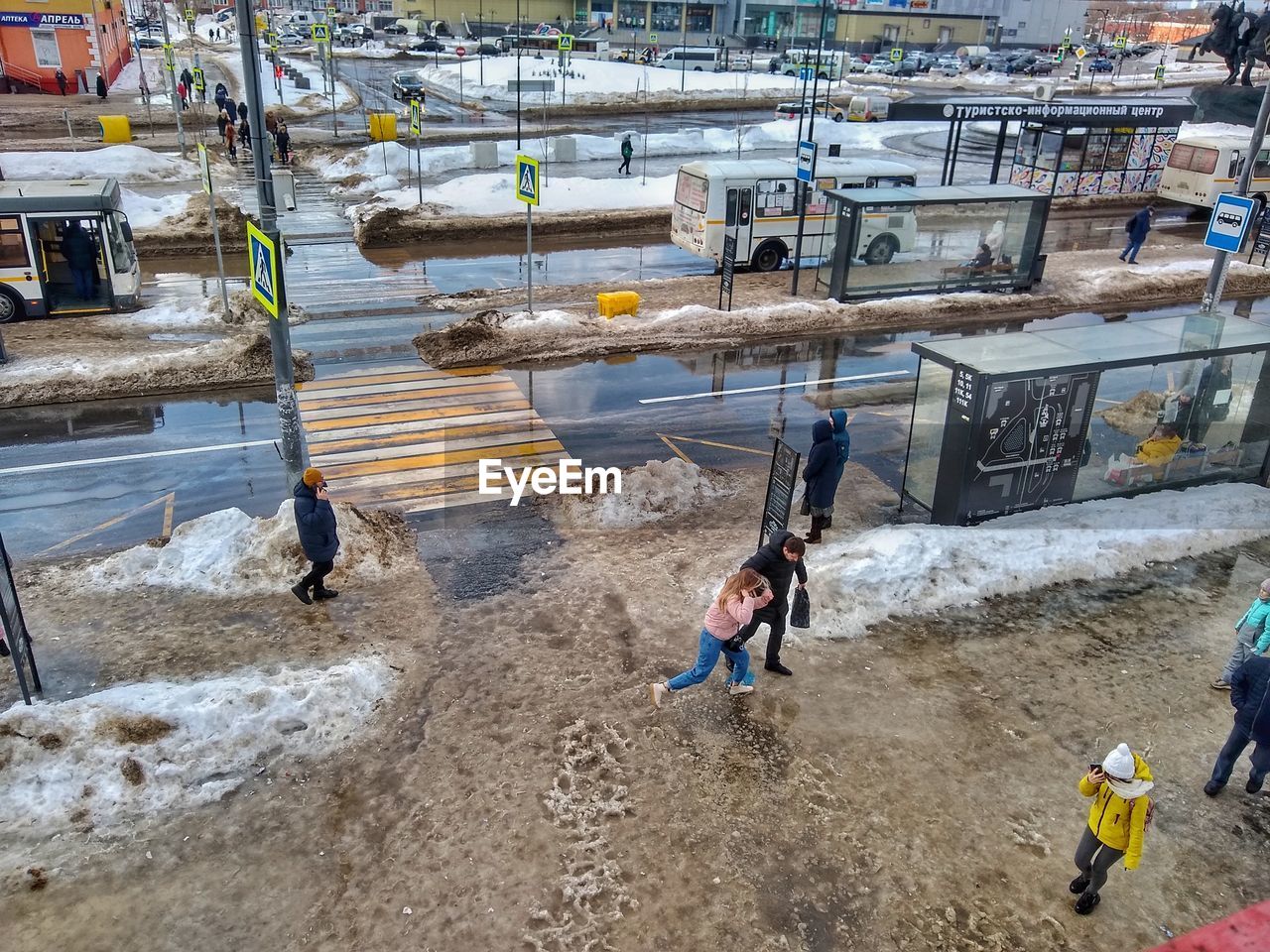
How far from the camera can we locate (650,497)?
12570 millimetres

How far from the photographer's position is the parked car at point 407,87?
52.6 metres

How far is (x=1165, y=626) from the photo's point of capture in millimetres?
10086

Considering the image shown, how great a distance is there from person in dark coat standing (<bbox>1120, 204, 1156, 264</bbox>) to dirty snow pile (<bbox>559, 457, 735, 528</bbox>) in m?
18.9

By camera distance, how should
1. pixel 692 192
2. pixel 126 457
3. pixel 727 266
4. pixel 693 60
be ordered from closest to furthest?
pixel 126 457, pixel 727 266, pixel 692 192, pixel 693 60

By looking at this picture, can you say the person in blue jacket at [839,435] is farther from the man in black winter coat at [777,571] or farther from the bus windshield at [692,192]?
the bus windshield at [692,192]

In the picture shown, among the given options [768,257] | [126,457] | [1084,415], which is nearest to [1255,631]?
[1084,415]

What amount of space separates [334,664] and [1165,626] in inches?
340

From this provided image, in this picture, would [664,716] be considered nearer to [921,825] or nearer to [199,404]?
[921,825]

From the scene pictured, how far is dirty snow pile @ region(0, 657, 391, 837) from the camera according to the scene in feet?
23.5

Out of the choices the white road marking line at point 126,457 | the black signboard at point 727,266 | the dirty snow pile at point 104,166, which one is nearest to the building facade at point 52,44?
→ the dirty snow pile at point 104,166

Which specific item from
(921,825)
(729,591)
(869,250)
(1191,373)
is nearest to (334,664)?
(729,591)

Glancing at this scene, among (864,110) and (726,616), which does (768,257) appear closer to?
(726,616)

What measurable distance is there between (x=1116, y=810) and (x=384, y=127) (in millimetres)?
37411

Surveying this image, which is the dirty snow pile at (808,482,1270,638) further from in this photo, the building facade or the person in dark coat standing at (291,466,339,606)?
the building facade
